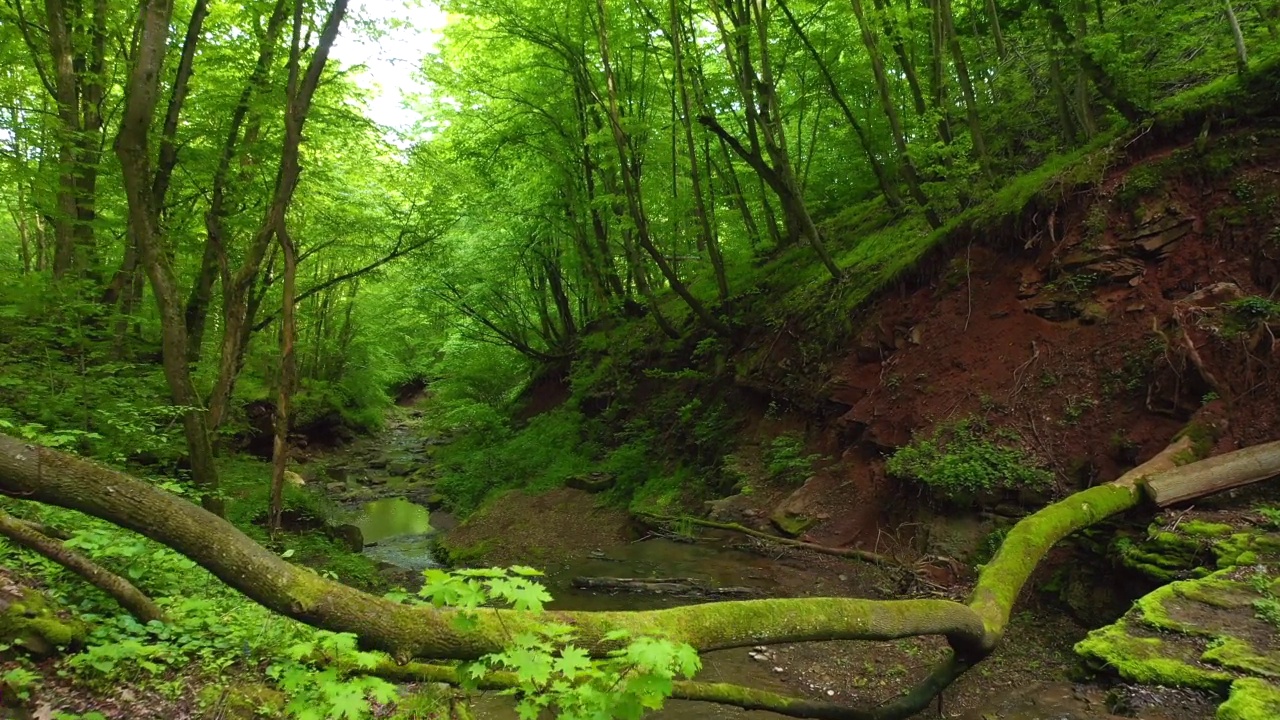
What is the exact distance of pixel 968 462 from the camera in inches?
293

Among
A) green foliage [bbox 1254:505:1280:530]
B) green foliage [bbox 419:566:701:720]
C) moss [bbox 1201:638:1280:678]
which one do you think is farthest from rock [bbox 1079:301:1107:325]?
green foliage [bbox 419:566:701:720]

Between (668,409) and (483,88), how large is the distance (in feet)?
30.5

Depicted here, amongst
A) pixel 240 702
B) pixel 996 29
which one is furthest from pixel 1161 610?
pixel 996 29

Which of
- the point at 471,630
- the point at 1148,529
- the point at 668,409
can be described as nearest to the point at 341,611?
the point at 471,630

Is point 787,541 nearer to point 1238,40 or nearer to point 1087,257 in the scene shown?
point 1087,257

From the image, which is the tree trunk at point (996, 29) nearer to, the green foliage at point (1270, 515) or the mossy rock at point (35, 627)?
the green foliage at point (1270, 515)

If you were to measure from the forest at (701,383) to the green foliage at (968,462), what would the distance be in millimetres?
50

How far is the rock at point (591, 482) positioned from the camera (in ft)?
46.7

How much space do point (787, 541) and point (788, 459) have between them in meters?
2.07

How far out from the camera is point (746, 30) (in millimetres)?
10289

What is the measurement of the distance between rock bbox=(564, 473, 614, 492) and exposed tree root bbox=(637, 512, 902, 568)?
9.43 ft

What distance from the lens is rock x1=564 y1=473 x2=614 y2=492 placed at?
14227 mm

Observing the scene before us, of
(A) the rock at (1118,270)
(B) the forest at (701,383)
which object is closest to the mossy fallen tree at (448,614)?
(B) the forest at (701,383)

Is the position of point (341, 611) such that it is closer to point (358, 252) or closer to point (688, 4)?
point (358, 252)
